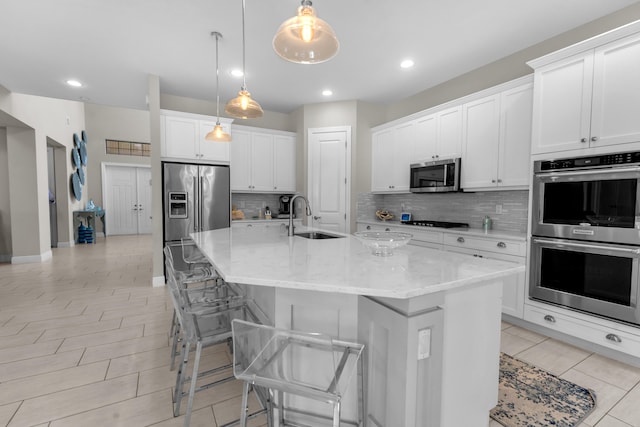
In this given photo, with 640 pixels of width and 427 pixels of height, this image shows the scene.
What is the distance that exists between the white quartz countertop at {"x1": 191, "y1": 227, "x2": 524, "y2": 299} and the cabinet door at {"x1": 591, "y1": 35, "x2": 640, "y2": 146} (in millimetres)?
1655

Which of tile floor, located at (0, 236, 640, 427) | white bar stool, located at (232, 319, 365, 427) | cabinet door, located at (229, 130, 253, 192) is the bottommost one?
tile floor, located at (0, 236, 640, 427)

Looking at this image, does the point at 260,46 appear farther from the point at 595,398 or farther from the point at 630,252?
the point at 595,398

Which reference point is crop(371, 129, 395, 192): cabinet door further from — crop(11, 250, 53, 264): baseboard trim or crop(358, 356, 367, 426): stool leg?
crop(11, 250, 53, 264): baseboard trim

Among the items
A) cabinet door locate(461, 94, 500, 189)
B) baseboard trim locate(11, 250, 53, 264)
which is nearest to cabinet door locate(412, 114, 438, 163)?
cabinet door locate(461, 94, 500, 189)

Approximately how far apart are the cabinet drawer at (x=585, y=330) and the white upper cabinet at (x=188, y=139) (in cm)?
424

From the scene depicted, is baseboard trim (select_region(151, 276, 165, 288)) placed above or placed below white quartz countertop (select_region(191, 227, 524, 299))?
below

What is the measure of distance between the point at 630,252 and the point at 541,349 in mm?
974

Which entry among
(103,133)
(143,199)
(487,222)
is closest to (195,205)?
(487,222)

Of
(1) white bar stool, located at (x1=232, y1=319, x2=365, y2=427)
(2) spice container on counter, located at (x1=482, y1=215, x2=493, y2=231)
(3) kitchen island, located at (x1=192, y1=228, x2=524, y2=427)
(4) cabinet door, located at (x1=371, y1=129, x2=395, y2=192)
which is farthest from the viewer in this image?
(4) cabinet door, located at (x1=371, y1=129, x2=395, y2=192)

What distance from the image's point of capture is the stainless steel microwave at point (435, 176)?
12.0 ft

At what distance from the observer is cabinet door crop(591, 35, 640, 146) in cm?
215

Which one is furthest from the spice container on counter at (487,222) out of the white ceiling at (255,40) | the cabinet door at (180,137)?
the cabinet door at (180,137)

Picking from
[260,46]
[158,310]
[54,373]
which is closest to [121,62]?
[260,46]

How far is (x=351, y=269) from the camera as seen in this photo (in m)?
1.39
